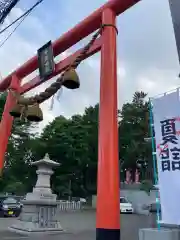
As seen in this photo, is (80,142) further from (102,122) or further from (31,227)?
(102,122)

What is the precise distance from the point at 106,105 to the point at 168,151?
1.49 meters

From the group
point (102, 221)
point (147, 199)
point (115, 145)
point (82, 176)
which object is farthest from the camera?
point (82, 176)

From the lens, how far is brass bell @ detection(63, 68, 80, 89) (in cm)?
538

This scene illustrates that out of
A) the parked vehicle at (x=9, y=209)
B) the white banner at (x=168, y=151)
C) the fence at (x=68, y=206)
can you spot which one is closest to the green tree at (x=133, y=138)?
the fence at (x=68, y=206)

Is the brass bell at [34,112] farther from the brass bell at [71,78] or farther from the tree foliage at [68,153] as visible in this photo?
the tree foliage at [68,153]

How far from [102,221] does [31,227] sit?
6.37 meters

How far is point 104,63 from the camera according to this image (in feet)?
17.9

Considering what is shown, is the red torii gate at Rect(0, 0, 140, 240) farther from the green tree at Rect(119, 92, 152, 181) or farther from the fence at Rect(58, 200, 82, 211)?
the green tree at Rect(119, 92, 152, 181)

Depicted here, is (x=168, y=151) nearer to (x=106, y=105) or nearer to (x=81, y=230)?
(x=106, y=105)

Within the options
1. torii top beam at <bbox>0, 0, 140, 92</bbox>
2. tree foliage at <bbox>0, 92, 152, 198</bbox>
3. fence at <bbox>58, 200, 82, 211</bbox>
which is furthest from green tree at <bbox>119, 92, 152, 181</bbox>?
torii top beam at <bbox>0, 0, 140, 92</bbox>

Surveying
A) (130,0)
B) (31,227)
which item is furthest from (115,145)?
(31,227)

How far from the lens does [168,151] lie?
4.11 metres

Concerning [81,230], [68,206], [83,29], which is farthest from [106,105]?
[68,206]

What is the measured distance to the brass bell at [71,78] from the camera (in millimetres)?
5378
